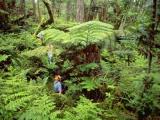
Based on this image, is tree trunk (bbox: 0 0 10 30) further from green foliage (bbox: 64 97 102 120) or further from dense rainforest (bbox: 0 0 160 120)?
green foliage (bbox: 64 97 102 120)

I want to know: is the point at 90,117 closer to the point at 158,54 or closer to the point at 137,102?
the point at 137,102

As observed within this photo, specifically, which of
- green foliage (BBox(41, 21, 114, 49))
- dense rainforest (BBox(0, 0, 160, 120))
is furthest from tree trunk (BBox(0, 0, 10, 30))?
green foliage (BBox(41, 21, 114, 49))

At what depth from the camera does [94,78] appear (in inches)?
275

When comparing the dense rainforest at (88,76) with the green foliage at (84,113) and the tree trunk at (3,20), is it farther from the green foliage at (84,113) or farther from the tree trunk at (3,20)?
the tree trunk at (3,20)

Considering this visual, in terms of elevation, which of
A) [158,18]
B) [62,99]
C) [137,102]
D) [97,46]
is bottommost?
[62,99]

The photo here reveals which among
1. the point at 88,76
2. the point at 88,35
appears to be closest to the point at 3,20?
the point at 88,35

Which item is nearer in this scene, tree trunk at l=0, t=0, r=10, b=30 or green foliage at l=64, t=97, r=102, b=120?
green foliage at l=64, t=97, r=102, b=120

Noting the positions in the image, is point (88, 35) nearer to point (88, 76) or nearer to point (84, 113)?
point (88, 76)

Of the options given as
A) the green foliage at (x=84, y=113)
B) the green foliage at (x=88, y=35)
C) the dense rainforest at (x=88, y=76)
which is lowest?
the green foliage at (x=84, y=113)

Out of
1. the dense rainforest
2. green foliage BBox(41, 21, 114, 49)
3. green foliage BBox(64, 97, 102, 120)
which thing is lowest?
green foliage BBox(64, 97, 102, 120)

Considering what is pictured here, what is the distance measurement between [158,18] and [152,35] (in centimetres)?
32

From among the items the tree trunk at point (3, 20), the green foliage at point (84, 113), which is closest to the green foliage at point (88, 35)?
the green foliage at point (84, 113)

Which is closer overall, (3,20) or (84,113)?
(84,113)

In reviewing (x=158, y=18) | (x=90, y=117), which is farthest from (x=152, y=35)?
(x=90, y=117)
